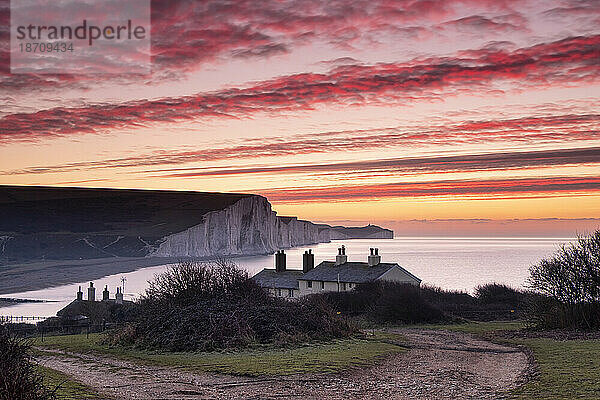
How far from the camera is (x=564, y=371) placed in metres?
17.9

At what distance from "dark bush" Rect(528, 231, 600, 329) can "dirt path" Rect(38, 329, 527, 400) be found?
7.14m

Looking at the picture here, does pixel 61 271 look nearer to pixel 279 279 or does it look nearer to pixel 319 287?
pixel 279 279

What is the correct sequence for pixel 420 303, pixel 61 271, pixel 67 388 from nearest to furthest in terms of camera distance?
1. pixel 67 388
2. pixel 420 303
3. pixel 61 271

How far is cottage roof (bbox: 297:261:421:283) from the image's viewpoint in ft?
180

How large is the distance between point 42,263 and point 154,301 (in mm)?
119174

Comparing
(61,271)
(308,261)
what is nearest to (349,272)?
(308,261)

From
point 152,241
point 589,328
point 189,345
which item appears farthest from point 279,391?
point 152,241

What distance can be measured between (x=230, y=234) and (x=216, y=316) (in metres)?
138

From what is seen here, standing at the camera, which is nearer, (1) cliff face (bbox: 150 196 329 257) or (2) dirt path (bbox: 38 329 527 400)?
(2) dirt path (bbox: 38 329 527 400)

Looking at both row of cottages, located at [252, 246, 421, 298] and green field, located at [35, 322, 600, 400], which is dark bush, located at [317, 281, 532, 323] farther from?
green field, located at [35, 322, 600, 400]

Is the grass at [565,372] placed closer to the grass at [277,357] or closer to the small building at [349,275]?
the grass at [277,357]

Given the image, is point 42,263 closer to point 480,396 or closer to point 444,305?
point 444,305

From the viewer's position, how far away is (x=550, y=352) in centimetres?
2261

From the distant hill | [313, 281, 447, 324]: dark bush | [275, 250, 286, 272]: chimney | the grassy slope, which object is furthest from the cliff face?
the grassy slope
